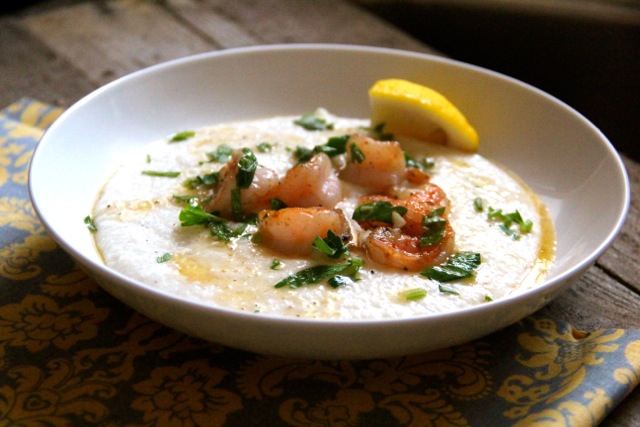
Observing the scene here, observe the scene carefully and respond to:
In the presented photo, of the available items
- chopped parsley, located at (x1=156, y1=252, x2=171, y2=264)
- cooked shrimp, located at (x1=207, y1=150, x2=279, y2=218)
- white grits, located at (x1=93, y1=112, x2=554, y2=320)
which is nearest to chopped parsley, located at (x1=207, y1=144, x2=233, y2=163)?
white grits, located at (x1=93, y1=112, x2=554, y2=320)

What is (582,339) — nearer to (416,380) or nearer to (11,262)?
(416,380)

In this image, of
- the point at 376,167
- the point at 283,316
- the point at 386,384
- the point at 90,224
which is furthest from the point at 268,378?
the point at 376,167

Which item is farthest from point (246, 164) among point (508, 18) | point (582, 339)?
point (508, 18)

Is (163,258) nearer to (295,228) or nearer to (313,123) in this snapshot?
(295,228)

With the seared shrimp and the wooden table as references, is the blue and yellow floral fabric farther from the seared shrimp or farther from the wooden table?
the wooden table

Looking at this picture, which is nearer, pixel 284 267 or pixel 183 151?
pixel 284 267

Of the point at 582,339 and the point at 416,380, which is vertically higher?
the point at 582,339
